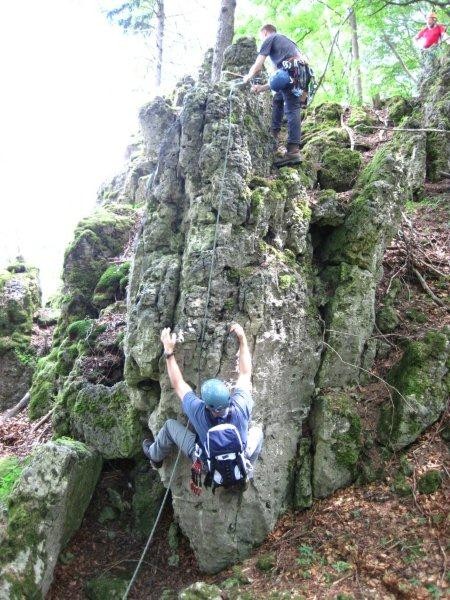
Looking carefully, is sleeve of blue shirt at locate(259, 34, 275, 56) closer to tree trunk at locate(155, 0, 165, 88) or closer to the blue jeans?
the blue jeans

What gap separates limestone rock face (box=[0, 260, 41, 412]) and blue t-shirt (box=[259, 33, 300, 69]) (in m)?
8.14

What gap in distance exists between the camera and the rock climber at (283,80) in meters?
6.58

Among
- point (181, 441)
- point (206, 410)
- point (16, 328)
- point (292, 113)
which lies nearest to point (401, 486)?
point (206, 410)

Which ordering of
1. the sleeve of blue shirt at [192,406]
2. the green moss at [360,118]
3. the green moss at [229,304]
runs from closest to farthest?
1. the sleeve of blue shirt at [192,406]
2. the green moss at [229,304]
3. the green moss at [360,118]

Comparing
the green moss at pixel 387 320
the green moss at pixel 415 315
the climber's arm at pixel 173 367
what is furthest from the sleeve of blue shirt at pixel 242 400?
the green moss at pixel 415 315

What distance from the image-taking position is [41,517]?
547cm

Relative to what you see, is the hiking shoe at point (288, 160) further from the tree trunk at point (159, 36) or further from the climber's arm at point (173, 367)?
the tree trunk at point (159, 36)

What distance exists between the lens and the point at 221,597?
4.62 metres

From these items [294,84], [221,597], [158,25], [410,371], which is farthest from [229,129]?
[158,25]

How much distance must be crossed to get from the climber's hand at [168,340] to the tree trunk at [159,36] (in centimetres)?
1456

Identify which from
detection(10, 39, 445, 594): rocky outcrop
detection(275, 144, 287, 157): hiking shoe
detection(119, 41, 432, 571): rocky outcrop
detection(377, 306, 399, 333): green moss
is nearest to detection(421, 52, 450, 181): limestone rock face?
detection(10, 39, 445, 594): rocky outcrop

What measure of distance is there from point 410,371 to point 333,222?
2.59m

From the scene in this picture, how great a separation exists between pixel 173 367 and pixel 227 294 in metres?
1.20

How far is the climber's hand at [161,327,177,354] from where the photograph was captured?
17.0 ft
